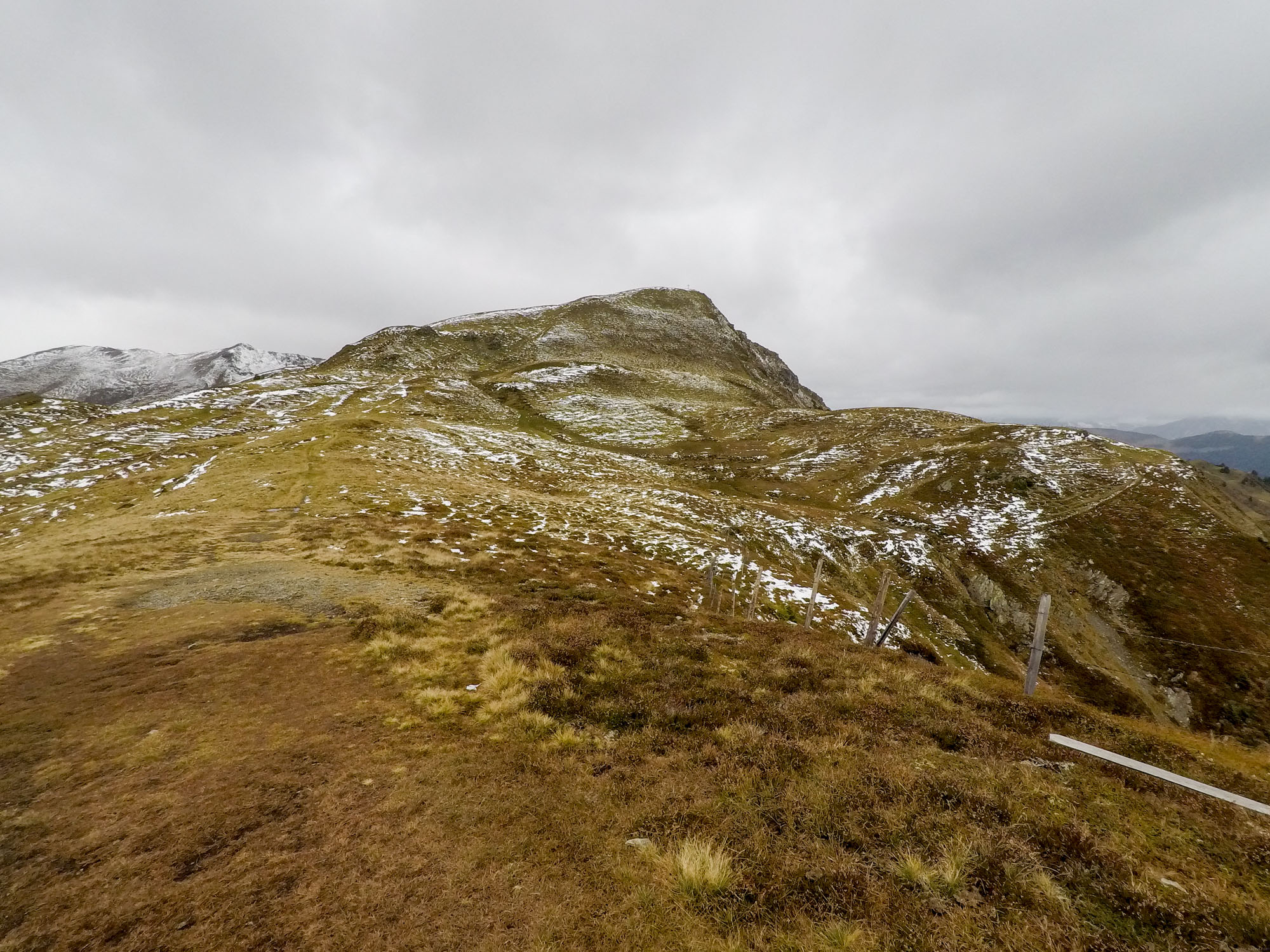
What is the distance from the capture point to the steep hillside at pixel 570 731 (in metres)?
6.05

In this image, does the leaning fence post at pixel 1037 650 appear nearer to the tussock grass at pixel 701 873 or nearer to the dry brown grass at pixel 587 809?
the dry brown grass at pixel 587 809

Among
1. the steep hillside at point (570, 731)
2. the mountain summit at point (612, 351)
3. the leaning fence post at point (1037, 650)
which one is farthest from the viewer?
the mountain summit at point (612, 351)

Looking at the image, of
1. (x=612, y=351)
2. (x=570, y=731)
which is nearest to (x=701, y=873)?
(x=570, y=731)

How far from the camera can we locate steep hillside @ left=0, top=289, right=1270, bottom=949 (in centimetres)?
605

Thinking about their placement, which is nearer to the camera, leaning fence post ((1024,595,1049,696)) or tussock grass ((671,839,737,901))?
tussock grass ((671,839,737,901))

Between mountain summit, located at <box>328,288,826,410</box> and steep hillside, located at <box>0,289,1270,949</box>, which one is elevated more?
mountain summit, located at <box>328,288,826,410</box>

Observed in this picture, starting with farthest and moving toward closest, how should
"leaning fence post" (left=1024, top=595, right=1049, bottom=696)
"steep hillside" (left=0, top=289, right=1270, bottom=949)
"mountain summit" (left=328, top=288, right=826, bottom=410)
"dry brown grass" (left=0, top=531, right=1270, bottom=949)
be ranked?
"mountain summit" (left=328, top=288, right=826, bottom=410) < "leaning fence post" (left=1024, top=595, right=1049, bottom=696) < "steep hillside" (left=0, top=289, right=1270, bottom=949) < "dry brown grass" (left=0, top=531, right=1270, bottom=949)

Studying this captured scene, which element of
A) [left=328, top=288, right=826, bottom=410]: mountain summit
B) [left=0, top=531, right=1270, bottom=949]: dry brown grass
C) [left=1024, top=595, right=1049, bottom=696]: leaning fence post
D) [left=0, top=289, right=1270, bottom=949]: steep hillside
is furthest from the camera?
[left=328, top=288, right=826, bottom=410]: mountain summit

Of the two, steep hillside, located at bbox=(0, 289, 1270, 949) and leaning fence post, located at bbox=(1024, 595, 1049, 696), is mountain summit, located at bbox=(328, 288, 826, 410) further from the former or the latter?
leaning fence post, located at bbox=(1024, 595, 1049, 696)

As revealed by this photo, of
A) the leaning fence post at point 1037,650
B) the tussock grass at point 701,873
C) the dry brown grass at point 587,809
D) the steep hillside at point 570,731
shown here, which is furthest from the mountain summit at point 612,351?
the tussock grass at point 701,873

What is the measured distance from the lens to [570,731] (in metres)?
9.89

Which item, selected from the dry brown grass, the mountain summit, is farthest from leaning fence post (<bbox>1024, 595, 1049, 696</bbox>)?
the mountain summit

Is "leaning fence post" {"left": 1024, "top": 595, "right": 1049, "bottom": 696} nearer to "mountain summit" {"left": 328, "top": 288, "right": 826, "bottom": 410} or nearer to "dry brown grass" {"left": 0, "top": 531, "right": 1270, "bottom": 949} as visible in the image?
"dry brown grass" {"left": 0, "top": 531, "right": 1270, "bottom": 949}

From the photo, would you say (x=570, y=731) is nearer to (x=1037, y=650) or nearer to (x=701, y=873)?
(x=701, y=873)
